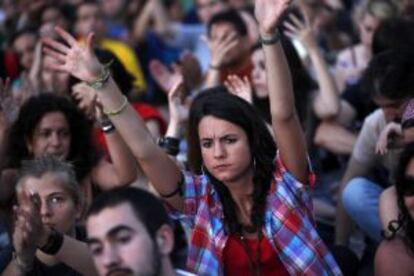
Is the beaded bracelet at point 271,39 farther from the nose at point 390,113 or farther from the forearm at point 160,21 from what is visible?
the forearm at point 160,21

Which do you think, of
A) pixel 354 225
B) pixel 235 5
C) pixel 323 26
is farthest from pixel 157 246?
pixel 235 5

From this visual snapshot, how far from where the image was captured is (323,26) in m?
8.70

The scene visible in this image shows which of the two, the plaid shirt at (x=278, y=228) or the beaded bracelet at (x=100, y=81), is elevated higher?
the beaded bracelet at (x=100, y=81)

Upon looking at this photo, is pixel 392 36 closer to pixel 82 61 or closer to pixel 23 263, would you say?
pixel 82 61

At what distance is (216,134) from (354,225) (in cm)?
169

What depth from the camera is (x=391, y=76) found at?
5.20 m

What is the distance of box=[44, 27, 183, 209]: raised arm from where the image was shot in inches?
164

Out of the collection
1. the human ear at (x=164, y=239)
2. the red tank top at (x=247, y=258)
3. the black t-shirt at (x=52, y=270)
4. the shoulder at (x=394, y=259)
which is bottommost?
the shoulder at (x=394, y=259)

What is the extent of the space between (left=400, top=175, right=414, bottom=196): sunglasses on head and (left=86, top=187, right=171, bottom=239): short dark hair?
111cm

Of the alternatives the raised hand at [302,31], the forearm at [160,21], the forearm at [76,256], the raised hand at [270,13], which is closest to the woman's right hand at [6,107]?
the forearm at [76,256]

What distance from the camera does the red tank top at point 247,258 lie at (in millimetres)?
4234

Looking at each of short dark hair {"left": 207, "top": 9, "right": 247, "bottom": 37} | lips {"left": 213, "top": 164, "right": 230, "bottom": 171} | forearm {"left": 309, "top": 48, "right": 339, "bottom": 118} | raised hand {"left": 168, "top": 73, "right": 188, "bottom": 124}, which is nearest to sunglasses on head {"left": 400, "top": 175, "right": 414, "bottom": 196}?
lips {"left": 213, "top": 164, "right": 230, "bottom": 171}

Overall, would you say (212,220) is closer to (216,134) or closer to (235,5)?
(216,134)

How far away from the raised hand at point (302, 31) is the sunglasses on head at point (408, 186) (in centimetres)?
225
